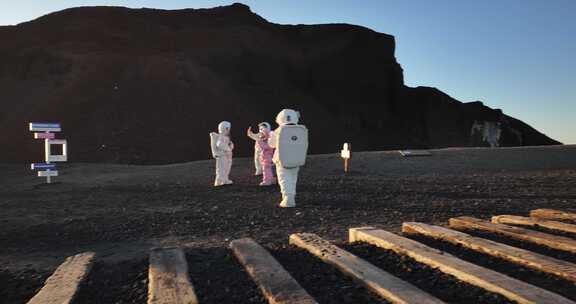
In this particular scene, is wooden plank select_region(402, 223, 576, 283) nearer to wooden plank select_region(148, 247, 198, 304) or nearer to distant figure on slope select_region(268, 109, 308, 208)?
wooden plank select_region(148, 247, 198, 304)

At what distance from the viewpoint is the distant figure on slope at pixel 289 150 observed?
9.03 meters

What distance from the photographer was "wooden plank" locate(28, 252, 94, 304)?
3020 millimetres

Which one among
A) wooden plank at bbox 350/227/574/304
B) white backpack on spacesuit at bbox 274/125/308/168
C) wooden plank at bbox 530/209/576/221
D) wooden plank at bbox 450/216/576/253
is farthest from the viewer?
white backpack on spacesuit at bbox 274/125/308/168

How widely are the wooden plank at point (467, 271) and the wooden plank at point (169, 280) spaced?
1662 millimetres

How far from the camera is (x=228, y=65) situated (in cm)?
4419

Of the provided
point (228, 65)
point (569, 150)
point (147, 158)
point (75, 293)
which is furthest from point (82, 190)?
point (228, 65)

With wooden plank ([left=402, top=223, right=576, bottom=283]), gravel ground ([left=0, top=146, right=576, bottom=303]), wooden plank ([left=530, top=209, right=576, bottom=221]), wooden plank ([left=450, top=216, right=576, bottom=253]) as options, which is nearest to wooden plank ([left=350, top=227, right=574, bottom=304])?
wooden plank ([left=402, top=223, right=576, bottom=283])

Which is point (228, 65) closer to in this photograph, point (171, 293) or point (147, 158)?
point (147, 158)

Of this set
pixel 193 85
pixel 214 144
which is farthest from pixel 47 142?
pixel 193 85

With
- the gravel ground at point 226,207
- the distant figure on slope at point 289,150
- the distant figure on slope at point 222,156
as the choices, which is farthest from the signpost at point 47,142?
the distant figure on slope at point 289,150

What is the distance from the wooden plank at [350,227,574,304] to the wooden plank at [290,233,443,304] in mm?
409

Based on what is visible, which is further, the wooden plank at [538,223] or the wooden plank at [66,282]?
the wooden plank at [538,223]

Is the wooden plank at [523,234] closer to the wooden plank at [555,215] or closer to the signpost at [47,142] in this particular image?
the wooden plank at [555,215]

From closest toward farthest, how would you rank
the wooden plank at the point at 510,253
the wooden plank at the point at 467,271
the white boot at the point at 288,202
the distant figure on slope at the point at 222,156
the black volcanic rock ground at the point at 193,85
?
the wooden plank at the point at 467,271 → the wooden plank at the point at 510,253 → the white boot at the point at 288,202 → the distant figure on slope at the point at 222,156 → the black volcanic rock ground at the point at 193,85
